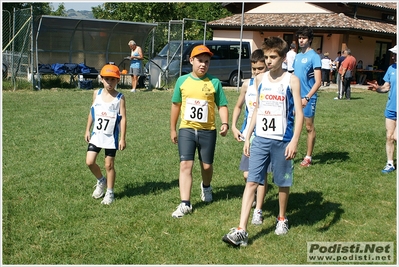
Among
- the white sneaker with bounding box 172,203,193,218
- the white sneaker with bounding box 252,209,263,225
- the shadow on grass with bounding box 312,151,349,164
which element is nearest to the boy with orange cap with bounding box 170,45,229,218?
the white sneaker with bounding box 172,203,193,218

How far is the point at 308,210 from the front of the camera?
18.8ft

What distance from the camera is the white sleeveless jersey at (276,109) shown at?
15.5 feet

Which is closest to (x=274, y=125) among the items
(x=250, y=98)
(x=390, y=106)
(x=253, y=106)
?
(x=253, y=106)

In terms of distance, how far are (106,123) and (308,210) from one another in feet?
8.31

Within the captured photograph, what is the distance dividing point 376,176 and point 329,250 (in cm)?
307

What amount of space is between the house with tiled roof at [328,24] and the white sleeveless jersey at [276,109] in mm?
25028

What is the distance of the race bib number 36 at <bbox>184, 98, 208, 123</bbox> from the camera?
5512 mm

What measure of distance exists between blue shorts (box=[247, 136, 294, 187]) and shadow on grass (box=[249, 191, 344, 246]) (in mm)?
619

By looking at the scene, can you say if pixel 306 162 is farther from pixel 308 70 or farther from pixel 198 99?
pixel 198 99

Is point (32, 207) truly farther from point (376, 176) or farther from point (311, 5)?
point (311, 5)

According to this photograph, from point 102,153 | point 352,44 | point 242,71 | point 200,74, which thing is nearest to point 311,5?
point 352,44

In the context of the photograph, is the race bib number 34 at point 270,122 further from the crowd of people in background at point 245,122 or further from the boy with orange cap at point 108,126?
the boy with orange cap at point 108,126

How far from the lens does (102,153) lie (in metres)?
8.54

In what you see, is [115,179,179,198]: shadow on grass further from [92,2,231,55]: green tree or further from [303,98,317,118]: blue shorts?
[92,2,231,55]: green tree
